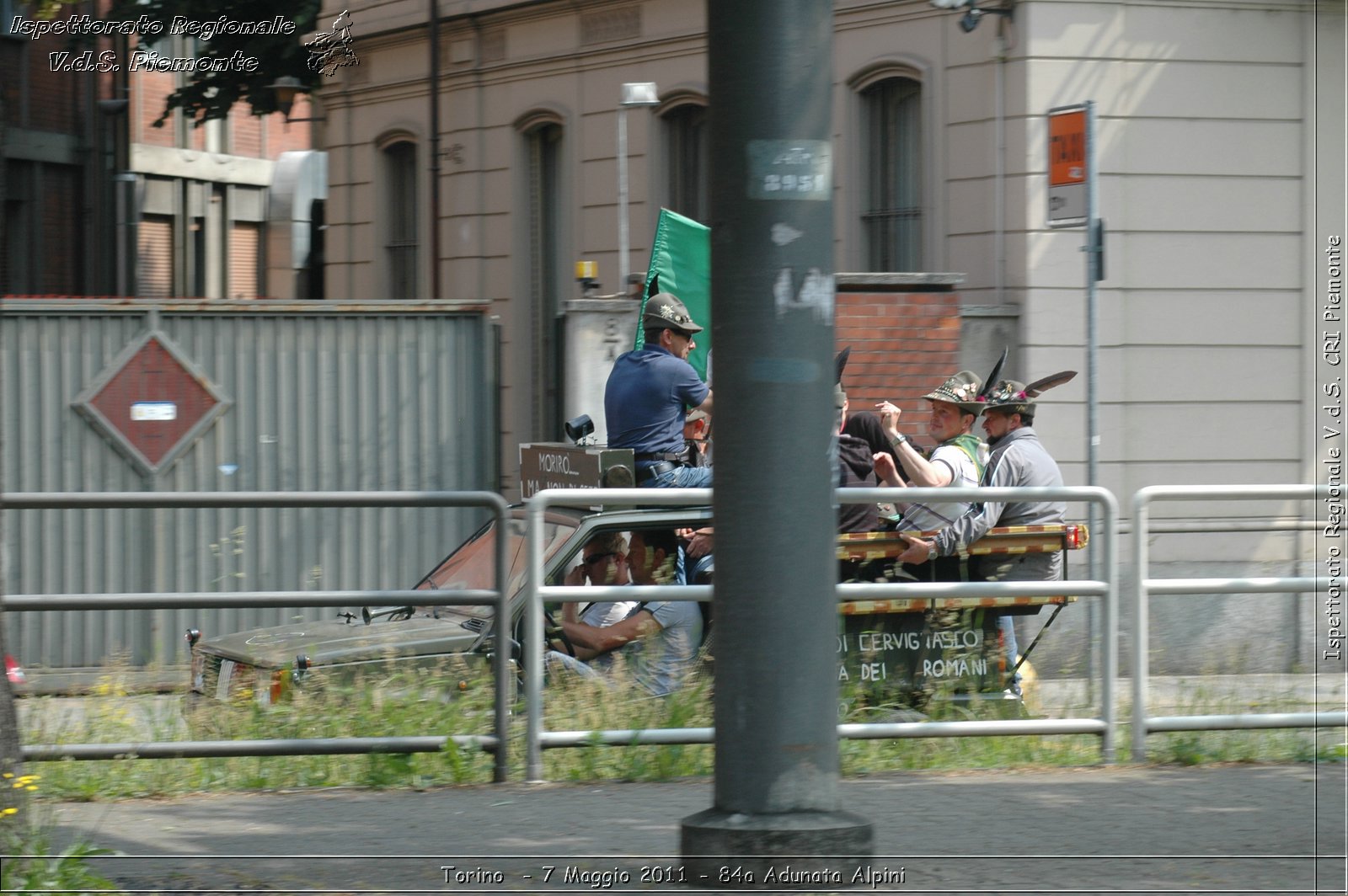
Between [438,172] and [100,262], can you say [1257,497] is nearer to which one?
[438,172]

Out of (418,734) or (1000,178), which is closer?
(418,734)

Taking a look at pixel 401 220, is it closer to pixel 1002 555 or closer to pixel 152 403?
pixel 152 403

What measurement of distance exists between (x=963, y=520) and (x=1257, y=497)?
127cm

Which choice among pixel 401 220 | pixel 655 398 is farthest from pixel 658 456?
pixel 401 220

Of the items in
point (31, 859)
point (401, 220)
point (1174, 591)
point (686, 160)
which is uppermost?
point (686, 160)

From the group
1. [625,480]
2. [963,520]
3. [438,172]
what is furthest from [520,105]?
[963,520]

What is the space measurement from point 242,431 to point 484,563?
15.8ft

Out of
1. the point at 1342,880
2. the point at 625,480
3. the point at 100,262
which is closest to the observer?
the point at 1342,880

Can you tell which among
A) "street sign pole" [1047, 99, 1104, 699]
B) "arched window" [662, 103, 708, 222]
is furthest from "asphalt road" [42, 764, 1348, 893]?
"arched window" [662, 103, 708, 222]

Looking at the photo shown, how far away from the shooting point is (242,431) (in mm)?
11688

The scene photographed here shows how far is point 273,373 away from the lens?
1176 centimetres

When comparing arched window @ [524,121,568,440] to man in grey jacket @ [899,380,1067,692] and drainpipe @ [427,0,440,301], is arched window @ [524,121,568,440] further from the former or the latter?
man in grey jacket @ [899,380,1067,692]

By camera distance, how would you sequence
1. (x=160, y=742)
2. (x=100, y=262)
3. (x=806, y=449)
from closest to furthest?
(x=806, y=449) → (x=160, y=742) → (x=100, y=262)

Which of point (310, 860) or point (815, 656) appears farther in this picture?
point (310, 860)
